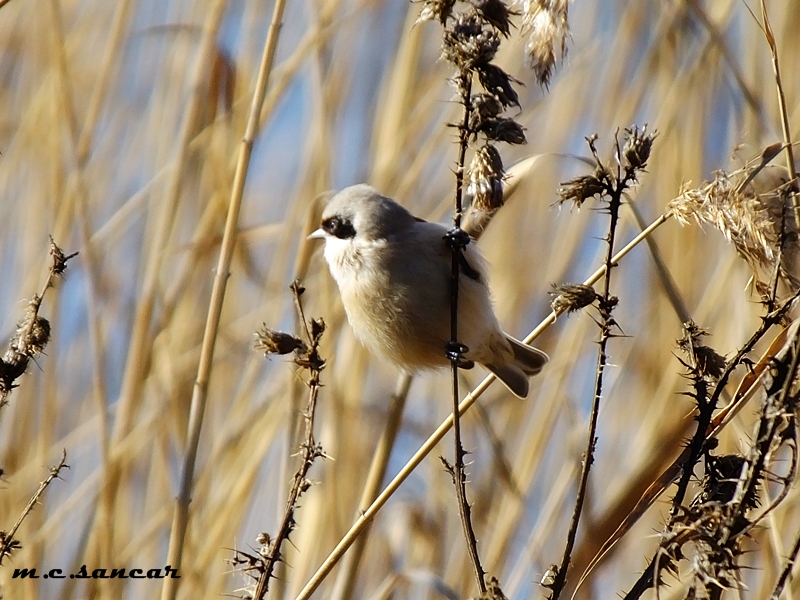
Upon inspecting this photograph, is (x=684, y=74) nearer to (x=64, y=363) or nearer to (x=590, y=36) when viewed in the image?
(x=590, y=36)

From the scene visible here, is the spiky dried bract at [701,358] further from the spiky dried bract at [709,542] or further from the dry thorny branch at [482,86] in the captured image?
the dry thorny branch at [482,86]

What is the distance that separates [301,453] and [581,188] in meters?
0.55

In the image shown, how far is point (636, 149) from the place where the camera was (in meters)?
1.12

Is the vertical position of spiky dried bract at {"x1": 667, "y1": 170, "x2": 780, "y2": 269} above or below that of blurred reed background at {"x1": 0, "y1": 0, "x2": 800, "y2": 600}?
below

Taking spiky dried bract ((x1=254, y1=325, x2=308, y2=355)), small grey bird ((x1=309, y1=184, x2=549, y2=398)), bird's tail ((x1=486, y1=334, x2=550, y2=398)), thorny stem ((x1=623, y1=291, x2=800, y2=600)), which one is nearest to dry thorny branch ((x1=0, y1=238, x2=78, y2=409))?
spiky dried bract ((x1=254, y1=325, x2=308, y2=355))

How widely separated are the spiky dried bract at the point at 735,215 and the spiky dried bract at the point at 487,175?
11.3 inches

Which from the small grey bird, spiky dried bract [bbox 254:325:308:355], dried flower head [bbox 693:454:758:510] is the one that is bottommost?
dried flower head [bbox 693:454:758:510]

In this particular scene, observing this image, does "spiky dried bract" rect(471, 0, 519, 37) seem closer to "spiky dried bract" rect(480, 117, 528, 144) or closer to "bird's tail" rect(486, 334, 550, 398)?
"spiky dried bract" rect(480, 117, 528, 144)

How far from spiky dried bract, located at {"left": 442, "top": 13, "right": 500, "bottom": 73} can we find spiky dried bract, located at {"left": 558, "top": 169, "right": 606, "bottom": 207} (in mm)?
255

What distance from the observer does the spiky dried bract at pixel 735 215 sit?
4.32 ft

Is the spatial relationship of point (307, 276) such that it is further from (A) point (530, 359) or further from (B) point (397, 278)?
(A) point (530, 359)

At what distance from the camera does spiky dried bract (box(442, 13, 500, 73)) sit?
1.27 meters

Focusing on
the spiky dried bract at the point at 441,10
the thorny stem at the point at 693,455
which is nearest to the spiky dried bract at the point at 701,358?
the thorny stem at the point at 693,455

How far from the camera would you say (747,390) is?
1184 mm
